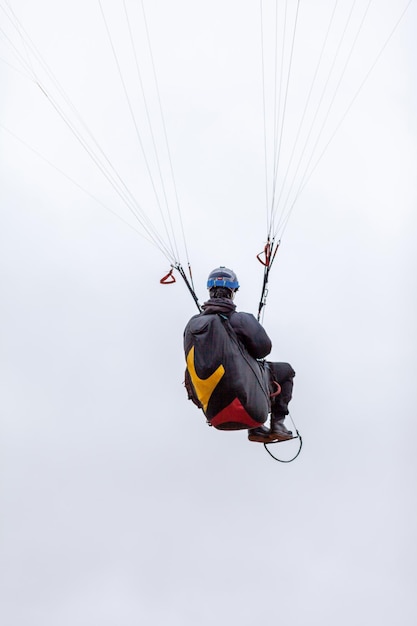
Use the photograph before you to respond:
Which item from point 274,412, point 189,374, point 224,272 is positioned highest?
point 224,272

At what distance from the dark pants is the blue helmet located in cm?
153

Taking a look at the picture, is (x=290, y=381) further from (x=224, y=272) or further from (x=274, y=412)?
(x=224, y=272)

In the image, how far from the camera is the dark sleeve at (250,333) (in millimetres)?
16281

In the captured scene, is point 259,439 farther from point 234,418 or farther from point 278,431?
point 234,418

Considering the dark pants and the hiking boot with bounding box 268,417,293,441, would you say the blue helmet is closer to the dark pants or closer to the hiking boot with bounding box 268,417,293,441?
the dark pants

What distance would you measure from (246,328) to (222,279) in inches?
33.3

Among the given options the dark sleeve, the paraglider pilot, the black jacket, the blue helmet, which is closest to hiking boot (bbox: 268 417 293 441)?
the paraglider pilot

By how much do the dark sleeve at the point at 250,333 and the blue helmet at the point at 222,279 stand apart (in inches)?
20.9

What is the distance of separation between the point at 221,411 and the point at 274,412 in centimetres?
167

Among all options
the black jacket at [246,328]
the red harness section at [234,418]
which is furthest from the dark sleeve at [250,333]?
the red harness section at [234,418]

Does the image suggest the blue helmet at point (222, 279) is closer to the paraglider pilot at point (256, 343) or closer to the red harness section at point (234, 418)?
the paraglider pilot at point (256, 343)

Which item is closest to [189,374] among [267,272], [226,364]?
[226,364]

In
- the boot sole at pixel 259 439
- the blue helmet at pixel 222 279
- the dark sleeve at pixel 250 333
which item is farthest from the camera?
the boot sole at pixel 259 439

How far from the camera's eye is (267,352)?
54.0 feet
